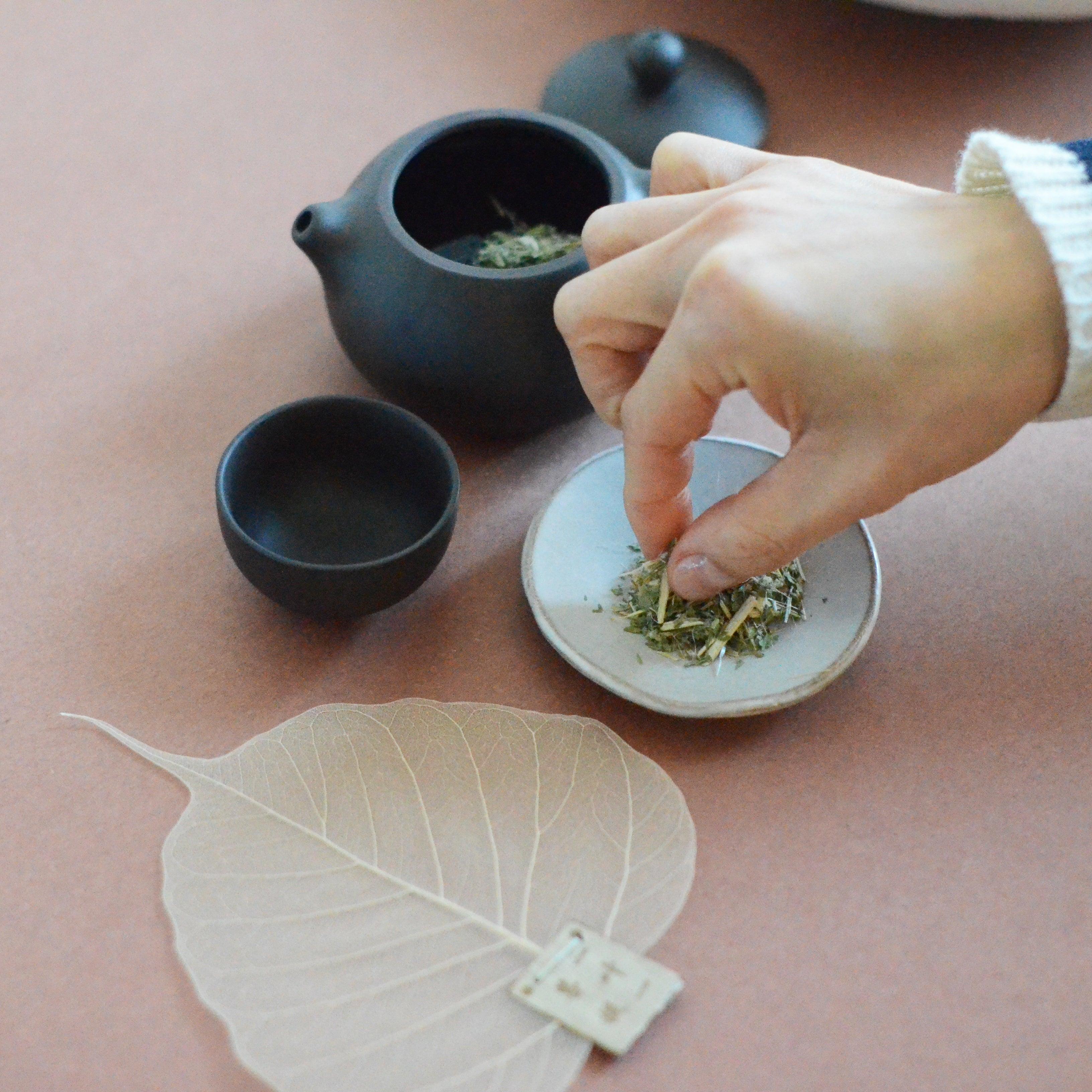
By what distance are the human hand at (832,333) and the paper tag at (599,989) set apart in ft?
0.98

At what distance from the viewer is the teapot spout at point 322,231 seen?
1030 millimetres

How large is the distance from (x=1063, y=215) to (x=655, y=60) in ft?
2.23

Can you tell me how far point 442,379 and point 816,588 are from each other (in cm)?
39

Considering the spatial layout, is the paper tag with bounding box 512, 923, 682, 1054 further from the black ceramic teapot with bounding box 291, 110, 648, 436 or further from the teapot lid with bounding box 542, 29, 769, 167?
the teapot lid with bounding box 542, 29, 769, 167

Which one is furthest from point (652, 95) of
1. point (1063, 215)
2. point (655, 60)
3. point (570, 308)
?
point (1063, 215)

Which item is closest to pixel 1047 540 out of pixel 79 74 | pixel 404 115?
pixel 404 115

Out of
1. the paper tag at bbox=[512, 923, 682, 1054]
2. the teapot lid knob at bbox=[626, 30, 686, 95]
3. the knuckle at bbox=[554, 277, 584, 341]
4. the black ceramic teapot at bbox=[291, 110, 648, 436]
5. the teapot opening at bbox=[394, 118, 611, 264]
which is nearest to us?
the paper tag at bbox=[512, 923, 682, 1054]

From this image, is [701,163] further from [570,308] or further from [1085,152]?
[1085,152]

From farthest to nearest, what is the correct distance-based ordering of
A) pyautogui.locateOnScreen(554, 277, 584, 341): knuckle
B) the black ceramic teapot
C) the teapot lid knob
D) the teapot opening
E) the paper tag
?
→ the teapot lid knob
the teapot opening
the black ceramic teapot
pyautogui.locateOnScreen(554, 277, 584, 341): knuckle
the paper tag

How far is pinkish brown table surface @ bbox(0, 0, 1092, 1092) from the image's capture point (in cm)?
74

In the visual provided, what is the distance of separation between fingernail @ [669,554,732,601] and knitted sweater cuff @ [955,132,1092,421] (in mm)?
261

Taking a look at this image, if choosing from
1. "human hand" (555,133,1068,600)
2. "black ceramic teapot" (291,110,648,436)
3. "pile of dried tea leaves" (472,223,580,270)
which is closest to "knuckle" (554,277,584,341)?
"human hand" (555,133,1068,600)

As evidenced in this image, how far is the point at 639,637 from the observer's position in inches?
36.1

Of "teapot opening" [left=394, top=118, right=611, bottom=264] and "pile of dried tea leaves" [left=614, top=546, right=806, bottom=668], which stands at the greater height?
"teapot opening" [left=394, top=118, right=611, bottom=264]
